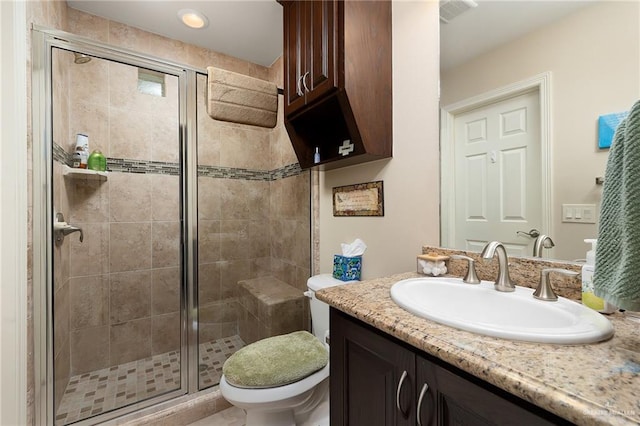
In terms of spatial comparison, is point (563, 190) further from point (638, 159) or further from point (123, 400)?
point (123, 400)

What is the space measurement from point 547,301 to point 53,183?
6.70 ft

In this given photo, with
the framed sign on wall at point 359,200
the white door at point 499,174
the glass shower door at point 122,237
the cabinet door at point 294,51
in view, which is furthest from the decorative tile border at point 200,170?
the white door at point 499,174

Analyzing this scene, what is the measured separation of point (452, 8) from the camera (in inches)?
44.4

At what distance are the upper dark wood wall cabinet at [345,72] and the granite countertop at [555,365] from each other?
0.87 m

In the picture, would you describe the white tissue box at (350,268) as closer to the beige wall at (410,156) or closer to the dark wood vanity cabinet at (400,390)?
the beige wall at (410,156)

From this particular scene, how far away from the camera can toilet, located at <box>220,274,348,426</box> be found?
3.49ft

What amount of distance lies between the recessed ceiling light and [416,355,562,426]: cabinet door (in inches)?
90.9

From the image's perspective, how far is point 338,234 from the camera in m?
1.67

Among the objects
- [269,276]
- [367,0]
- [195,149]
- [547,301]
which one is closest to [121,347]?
[269,276]

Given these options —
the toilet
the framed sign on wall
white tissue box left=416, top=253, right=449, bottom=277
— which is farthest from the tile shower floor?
white tissue box left=416, top=253, right=449, bottom=277

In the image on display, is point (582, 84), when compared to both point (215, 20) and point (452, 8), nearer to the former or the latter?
point (452, 8)

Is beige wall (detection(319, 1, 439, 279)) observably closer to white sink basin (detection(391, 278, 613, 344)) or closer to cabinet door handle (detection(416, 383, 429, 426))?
white sink basin (detection(391, 278, 613, 344))

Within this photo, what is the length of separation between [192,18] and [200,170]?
1.07 m

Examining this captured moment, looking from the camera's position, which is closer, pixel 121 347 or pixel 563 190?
pixel 563 190
